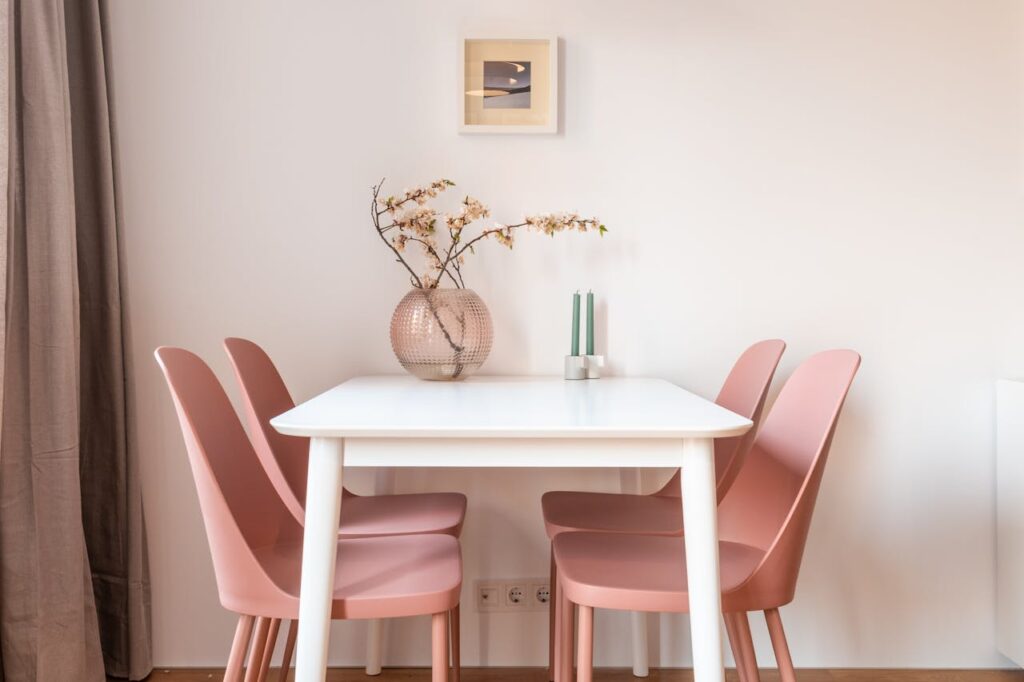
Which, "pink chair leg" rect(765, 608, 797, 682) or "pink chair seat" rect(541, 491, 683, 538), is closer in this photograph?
"pink chair leg" rect(765, 608, 797, 682)

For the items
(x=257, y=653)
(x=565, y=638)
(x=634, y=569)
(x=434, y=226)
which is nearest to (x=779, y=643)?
(x=634, y=569)

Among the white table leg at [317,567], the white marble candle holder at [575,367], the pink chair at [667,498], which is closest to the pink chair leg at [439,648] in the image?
the white table leg at [317,567]

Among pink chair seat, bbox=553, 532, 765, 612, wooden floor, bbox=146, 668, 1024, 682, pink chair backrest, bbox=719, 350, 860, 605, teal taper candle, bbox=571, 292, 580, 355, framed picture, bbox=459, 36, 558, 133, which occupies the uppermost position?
framed picture, bbox=459, 36, 558, 133

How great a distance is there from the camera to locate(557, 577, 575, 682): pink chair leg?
5.27 feet

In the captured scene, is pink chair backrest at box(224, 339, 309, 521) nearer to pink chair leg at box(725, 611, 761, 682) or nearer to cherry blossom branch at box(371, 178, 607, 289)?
cherry blossom branch at box(371, 178, 607, 289)

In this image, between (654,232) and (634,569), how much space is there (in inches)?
42.5

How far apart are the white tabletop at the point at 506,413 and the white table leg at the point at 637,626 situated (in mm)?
430

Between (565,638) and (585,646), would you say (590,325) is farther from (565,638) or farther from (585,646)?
(585,646)

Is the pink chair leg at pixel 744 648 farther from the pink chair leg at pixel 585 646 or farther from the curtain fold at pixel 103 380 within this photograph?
the curtain fold at pixel 103 380

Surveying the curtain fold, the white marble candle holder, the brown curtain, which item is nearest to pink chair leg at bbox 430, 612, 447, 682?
the white marble candle holder

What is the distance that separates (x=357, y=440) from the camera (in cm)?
127

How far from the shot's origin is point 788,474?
1580mm

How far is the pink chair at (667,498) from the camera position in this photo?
182 centimetres

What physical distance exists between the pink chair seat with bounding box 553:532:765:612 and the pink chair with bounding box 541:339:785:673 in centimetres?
16
